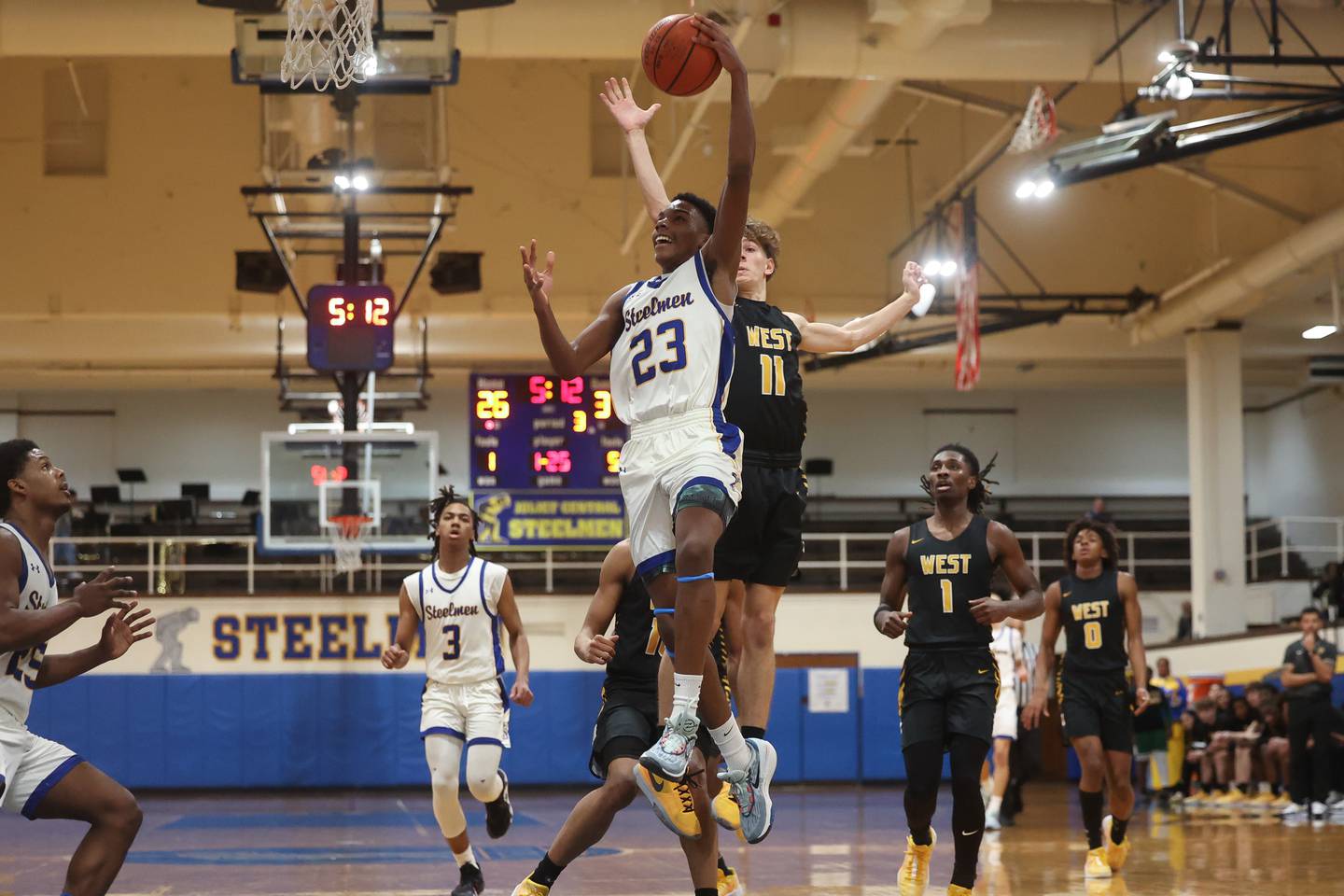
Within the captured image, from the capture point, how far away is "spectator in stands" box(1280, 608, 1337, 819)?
1535 cm

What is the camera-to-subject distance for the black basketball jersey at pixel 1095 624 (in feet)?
34.1

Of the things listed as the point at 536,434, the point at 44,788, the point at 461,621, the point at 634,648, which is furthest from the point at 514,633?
the point at 536,434

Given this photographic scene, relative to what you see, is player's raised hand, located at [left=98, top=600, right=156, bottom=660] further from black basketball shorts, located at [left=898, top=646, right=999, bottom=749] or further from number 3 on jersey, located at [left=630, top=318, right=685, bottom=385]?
black basketball shorts, located at [left=898, top=646, right=999, bottom=749]

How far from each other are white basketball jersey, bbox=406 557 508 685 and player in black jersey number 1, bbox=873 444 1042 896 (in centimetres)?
266

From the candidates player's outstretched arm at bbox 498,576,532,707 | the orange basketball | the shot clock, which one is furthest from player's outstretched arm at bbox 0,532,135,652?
the shot clock

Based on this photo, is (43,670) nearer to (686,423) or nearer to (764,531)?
(686,423)

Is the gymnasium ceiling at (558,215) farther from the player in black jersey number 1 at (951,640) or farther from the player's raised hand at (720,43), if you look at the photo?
the player's raised hand at (720,43)

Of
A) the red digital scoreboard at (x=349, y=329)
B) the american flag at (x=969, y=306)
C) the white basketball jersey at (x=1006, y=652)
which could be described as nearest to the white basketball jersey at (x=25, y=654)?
the red digital scoreboard at (x=349, y=329)

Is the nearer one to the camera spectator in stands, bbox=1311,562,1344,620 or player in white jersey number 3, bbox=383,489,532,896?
player in white jersey number 3, bbox=383,489,532,896

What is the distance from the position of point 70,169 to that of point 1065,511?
19513 millimetres

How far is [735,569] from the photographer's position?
6.43 meters

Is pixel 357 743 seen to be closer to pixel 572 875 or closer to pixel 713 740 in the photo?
pixel 572 875

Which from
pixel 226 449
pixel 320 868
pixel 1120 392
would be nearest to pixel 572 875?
pixel 320 868

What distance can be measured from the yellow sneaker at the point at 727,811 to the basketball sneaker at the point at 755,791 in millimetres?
180
